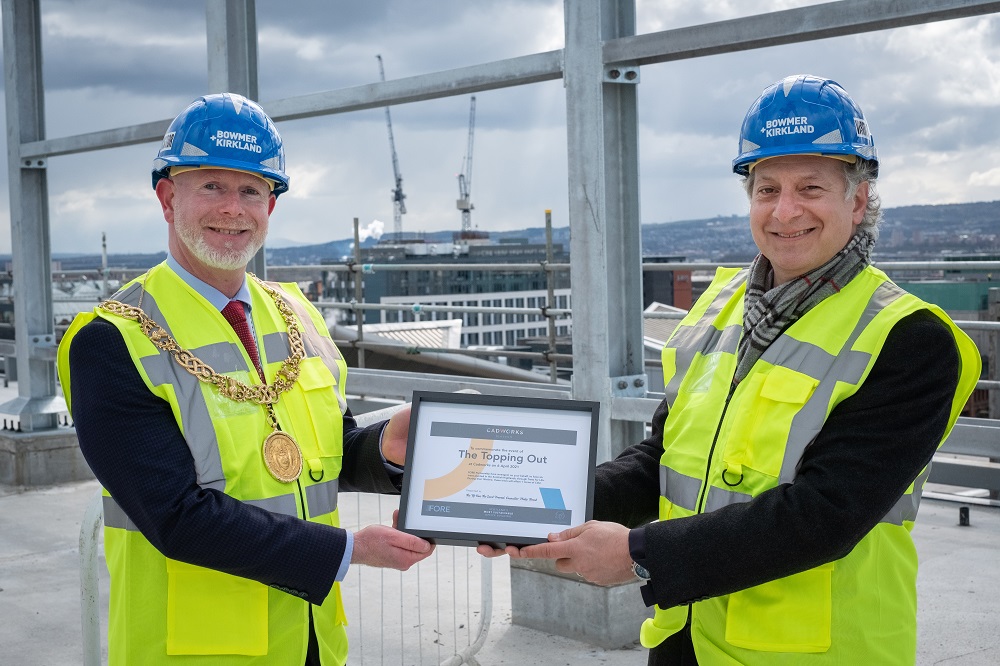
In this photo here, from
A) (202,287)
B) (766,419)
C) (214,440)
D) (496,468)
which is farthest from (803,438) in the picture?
(202,287)

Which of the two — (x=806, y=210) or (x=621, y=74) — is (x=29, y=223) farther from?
(x=806, y=210)

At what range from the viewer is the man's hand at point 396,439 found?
2.56m

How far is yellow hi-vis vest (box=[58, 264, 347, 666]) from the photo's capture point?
2133 millimetres

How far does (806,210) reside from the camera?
2084 millimetres

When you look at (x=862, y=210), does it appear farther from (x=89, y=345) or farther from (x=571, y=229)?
(x=571, y=229)

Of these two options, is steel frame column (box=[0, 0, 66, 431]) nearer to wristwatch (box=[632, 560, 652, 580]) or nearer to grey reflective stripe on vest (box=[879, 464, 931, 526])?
wristwatch (box=[632, 560, 652, 580])

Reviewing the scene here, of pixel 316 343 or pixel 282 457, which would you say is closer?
pixel 282 457

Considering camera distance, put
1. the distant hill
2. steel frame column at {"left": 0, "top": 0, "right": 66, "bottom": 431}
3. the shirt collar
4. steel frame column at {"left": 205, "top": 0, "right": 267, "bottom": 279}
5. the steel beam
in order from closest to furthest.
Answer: the shirt collar < the steel beam < steel frame column at {"left": 205, "top": 0, "right": 267, "bottom": 279} < the distant hill < steel frame column at {"left": 0, "top": 0, "right": 66, "bottom": 431}

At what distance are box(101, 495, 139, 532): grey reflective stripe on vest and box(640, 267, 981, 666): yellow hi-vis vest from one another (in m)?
1.17

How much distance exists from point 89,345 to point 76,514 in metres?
5.36

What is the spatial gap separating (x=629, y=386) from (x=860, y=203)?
2.13 meters

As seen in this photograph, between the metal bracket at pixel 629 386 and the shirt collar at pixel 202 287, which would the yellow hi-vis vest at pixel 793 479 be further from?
the metal bracket at pixel 629 386

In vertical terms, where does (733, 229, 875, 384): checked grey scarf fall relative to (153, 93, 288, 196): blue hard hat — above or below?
below

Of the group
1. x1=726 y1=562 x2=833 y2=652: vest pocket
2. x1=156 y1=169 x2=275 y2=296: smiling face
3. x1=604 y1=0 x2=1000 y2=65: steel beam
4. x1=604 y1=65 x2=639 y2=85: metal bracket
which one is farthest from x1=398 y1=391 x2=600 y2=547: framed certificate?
x1=604 y1=65 x2=639 y2=85: metal bracket
